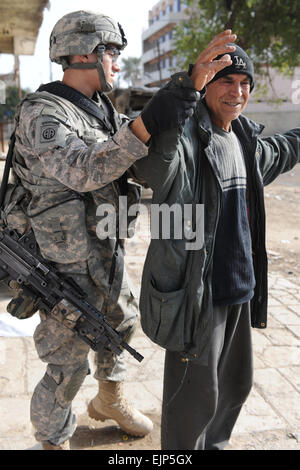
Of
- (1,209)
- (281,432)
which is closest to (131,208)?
(1,209)

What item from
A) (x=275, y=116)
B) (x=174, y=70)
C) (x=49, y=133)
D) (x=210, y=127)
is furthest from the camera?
(x=275, y=116)

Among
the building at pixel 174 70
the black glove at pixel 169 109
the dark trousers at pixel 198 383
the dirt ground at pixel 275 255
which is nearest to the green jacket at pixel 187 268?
the dark trousers at pixel 198 383

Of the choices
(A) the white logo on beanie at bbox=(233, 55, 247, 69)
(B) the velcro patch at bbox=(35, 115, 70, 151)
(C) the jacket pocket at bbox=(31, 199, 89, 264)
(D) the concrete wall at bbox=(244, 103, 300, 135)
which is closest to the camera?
(B) the velcro patch at bbox=(35, 115, 70, 151)

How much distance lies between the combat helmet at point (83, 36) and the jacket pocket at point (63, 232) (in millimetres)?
561

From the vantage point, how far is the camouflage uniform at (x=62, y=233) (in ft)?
5.60

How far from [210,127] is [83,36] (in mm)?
686

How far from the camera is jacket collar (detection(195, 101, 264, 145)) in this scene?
172cm

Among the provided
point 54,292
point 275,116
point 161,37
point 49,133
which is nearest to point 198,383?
point 54,292

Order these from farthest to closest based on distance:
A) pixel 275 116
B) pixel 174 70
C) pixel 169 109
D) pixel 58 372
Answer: pixel 275 116
pixel 174 70
pixel 58 372
pixel 169 109

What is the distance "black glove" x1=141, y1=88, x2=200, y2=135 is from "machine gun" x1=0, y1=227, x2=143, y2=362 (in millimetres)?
879

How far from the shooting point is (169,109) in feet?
4.52

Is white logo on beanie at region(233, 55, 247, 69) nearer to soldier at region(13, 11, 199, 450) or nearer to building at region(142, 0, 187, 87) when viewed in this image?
soldier at region(13, 11, 199, 450)

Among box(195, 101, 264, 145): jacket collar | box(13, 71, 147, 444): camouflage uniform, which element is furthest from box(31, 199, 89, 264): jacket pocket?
box(195, 101, 264, 145): jacket collar

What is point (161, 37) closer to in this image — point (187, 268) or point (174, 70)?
point (174, 70)
